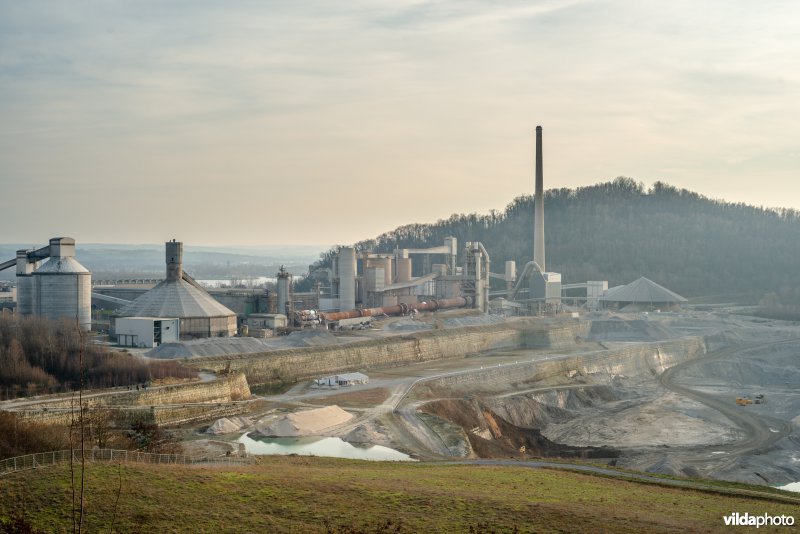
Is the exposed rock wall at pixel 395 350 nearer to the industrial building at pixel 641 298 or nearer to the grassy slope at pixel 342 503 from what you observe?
the industrial building at pixel 641 298

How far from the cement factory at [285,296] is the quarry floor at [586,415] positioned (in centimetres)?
1375

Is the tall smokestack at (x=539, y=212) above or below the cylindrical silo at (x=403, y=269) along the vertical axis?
above

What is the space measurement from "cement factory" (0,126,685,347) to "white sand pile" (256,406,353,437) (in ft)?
76.6

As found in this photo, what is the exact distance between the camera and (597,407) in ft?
236

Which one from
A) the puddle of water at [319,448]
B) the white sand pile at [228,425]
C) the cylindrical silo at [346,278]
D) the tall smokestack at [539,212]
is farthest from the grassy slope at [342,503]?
the tall smokestack at [539,212]

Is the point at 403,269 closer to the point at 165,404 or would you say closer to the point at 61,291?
the point at 61,291

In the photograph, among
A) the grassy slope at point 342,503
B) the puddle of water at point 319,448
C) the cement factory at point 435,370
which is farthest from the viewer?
the cement factory at point 435,370

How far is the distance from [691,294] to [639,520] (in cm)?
15355

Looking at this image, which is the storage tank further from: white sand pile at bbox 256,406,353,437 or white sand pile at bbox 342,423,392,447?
white sand pile at bbox 342,423,392,447

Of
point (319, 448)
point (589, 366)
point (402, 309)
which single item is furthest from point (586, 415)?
point (402, 309)

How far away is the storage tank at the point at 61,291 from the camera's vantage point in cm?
7362

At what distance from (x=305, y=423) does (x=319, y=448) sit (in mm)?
4179

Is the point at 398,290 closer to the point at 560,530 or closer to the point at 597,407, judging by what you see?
the point at 597,407

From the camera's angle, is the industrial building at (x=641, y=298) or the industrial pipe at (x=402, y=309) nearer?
the industrial pipe at (x=402, y=309)
